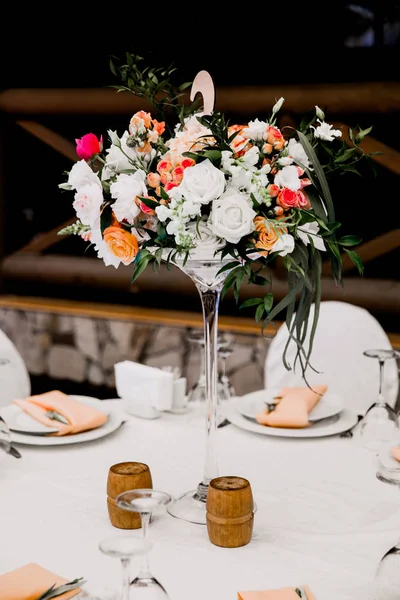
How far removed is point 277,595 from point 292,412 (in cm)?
84

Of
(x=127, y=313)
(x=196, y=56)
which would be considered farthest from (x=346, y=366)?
(x=196, y=56)

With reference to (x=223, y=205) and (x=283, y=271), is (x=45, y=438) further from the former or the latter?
(x=283, y=271)

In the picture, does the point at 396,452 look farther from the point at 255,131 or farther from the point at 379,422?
the point at 255,131

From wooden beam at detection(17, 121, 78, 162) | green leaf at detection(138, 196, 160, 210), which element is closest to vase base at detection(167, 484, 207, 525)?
green leaf at detection(138, 196, 160, 210)

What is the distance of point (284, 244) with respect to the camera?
1.27 meters

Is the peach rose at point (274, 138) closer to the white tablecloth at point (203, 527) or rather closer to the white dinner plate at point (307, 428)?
the white tablecloth at point (203, 527)

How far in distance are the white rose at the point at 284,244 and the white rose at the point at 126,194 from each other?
239 millimetres

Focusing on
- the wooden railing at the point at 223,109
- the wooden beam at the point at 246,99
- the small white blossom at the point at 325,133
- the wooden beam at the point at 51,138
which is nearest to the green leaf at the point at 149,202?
the small white blossom at the point at 325,133

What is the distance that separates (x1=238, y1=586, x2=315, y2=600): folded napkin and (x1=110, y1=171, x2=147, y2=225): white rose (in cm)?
63

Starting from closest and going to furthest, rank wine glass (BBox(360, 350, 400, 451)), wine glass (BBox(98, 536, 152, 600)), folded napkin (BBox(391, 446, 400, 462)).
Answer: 1. wine glass (BBox(98, 536, 152, 600))
2. folded napkin (BBox(391, 446, 400, 462))
3. wine glass (BBox(360, 350, 400, 451))

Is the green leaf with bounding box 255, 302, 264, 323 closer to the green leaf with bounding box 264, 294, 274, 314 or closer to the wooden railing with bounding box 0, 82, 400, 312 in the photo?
the green leaf with bounding box 264, 294, 274, 314

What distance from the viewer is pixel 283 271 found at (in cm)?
421

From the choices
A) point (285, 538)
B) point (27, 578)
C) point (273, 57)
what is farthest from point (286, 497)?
point (273, 57)

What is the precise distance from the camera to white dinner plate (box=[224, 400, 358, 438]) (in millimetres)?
1838
